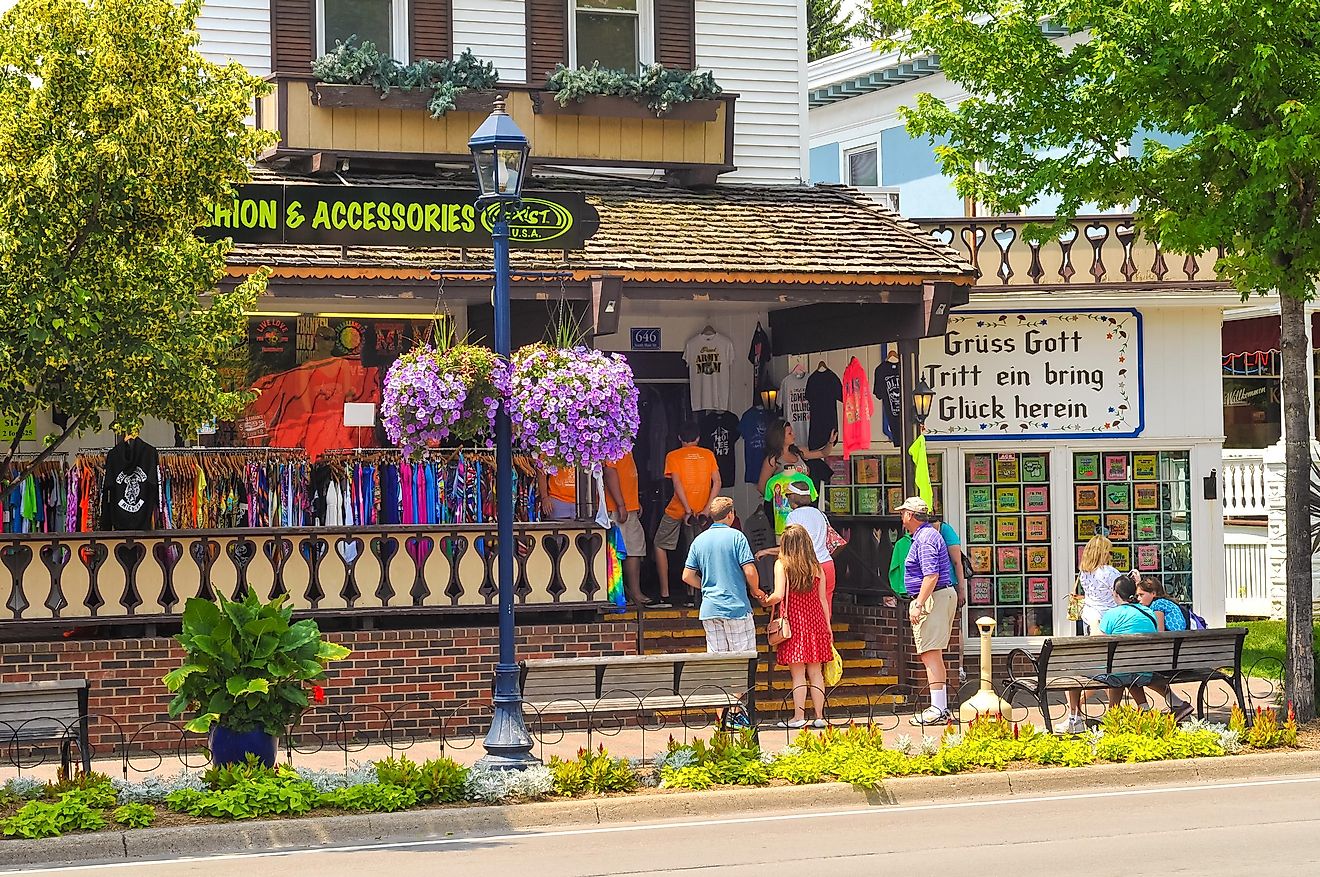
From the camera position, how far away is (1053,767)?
13.3 m

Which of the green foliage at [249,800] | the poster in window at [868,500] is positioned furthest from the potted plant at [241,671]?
the poster in window at [868,500]

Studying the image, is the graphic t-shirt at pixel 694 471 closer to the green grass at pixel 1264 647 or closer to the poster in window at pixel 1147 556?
the poster in window at pixel 1147 556

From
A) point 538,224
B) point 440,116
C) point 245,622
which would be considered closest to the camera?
point 245,622

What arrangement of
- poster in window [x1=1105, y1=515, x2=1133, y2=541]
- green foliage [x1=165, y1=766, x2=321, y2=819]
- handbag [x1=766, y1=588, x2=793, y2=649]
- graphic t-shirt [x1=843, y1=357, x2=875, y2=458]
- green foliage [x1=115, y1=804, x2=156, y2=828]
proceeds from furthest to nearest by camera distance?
poster in window [x1=1105, y1=515, x2=1133, y2=541], graphic t-shirt [x1=843, y1=357, x2=875, y2=458], handbag [x1=766, y1=588, x2=793, y2=649], green foliage [x1=165, y1=766, x2=321, y2=819], green foliage [x1=115, y1=804, x2=156, y2=828]

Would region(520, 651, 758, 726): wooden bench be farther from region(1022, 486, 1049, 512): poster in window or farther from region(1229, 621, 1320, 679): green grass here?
region(1022, 486, 1049, 512): poster in window

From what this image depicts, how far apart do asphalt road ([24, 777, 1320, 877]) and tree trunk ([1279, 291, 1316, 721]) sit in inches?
101

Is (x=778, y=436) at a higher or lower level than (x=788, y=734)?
higher

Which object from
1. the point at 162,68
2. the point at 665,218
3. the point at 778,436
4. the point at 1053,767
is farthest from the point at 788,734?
the point at 162,68

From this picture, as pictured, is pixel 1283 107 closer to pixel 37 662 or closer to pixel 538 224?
pixel 538 224

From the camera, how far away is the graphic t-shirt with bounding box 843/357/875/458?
18922 mm

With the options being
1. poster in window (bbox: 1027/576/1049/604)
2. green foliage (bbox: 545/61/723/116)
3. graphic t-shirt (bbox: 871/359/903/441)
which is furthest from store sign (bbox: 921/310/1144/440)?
green foliage (bbox: 545/61/723/116)

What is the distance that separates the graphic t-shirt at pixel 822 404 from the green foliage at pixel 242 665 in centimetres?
845

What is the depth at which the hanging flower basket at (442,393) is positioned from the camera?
13125 millimetres

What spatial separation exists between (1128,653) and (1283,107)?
4447mm
